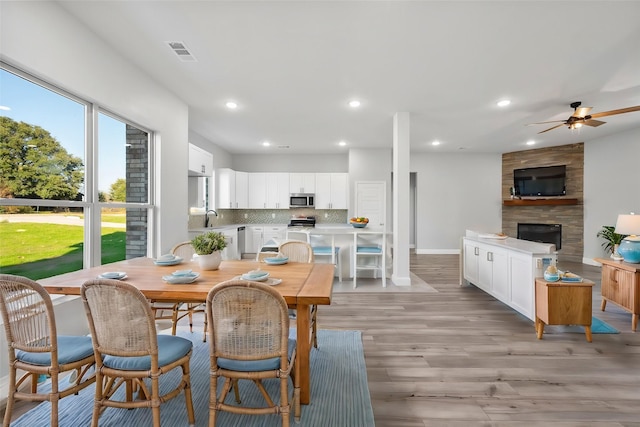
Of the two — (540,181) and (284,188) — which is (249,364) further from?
(540,181)

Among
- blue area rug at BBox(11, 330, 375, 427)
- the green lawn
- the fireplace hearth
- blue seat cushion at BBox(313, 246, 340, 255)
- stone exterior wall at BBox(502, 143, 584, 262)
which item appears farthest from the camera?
the fireplace hearth

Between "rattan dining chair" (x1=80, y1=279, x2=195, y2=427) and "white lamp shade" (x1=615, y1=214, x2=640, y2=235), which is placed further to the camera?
"white lamp shade" (x1=615, y1=214, x2=640, y2=235)

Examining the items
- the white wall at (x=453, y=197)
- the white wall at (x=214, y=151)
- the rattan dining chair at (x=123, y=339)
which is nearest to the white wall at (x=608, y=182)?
the white wall at (x=453, y=197)

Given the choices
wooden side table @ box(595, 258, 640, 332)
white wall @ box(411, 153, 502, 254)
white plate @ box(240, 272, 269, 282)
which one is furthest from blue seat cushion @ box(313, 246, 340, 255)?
white wall @ box(411, 153, 502, 254)

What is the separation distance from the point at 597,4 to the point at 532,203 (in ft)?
20.8

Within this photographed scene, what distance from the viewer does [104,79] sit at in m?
2.82

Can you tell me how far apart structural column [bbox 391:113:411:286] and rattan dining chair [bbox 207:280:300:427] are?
3533 mm

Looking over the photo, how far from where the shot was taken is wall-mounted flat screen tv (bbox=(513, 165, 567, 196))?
7168mm

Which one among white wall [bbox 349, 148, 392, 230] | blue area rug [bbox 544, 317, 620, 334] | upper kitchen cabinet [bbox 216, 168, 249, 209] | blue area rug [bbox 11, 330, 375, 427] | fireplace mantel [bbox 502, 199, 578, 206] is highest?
white wall [bbox 349, 148, 392, 230]

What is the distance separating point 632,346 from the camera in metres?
2.72

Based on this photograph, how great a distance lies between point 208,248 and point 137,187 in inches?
74.6

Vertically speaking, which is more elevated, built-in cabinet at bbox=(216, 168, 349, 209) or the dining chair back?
built-in cabinet at bbox=(216, 168, 349, 209)

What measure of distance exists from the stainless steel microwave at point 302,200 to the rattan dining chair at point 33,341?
242 inches

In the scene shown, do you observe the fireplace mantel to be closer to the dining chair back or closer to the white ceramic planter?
the dining chair back
